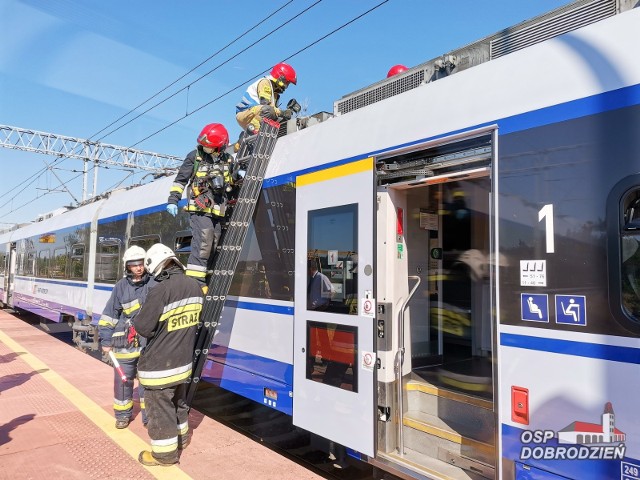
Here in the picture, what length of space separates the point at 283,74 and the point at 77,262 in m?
7.38

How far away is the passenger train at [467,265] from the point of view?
8.05 ft

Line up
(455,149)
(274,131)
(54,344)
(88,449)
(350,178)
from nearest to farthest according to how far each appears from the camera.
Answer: (455,149) < (350,178) < (88,449) < (274,131) < (54,344)

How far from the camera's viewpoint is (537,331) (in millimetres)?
2652

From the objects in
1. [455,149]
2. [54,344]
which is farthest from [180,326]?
[54,344]

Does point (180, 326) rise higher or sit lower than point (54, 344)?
Answer: higher

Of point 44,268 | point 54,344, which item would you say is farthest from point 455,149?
point 44,268

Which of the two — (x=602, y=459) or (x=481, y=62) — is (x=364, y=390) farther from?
(x=481, y=62)

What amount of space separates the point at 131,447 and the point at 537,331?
3864 mm

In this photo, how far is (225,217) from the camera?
539 centimetres

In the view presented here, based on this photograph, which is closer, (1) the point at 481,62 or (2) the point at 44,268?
(1) the point at 481,62

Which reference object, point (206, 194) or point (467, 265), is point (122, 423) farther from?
point (467, 265)

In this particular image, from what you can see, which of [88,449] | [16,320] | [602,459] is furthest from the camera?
[16,320]

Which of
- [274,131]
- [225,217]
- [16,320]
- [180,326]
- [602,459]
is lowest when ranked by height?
A: [16,320]

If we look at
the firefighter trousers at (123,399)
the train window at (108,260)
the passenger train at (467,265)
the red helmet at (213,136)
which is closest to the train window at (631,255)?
the passenger train at (467,265)
